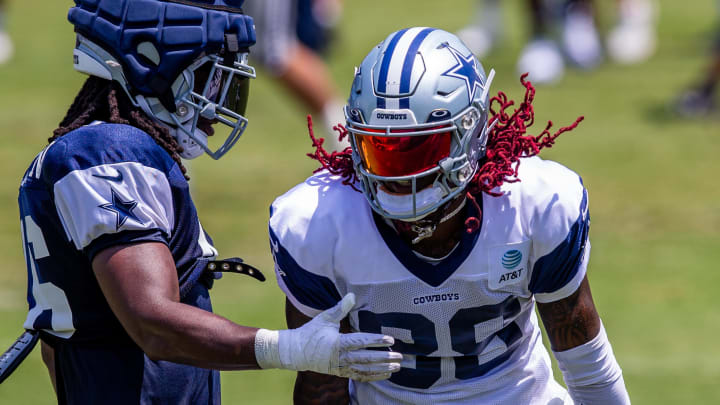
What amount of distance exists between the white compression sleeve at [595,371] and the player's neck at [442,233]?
0.47 metres

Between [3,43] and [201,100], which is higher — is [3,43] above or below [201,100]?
below

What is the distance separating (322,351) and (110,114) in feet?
2.90

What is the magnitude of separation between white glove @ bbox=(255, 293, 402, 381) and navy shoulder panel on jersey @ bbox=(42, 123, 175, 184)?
552 mm

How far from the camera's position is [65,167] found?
8.50ft

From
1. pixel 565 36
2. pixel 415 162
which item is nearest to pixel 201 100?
pixel 415 162

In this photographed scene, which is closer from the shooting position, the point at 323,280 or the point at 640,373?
the point at 323,280

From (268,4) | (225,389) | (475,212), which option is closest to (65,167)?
(475,212)

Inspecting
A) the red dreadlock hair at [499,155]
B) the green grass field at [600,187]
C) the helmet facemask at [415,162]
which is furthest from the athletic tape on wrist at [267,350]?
the green grass field at [600,187]

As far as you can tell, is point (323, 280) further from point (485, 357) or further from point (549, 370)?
point (549, 370)

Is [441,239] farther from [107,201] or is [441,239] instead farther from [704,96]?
[704,96]

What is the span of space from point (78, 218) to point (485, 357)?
1.21 metres

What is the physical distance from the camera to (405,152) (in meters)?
2.78

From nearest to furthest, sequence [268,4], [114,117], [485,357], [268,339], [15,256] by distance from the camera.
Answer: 1. [268,339]
2. [114,117]
3. [485,357]
4. [15,256]
5. [268,4]

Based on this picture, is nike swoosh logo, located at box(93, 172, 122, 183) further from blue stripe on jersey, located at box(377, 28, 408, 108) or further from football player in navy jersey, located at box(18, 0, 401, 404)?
blue stripe on jersey, located at box(377, 28, 408, 108)
